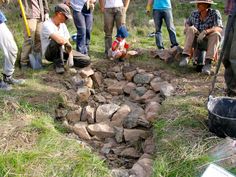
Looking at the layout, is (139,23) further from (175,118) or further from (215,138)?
(215,138)

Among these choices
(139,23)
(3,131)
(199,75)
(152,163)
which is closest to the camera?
(152,163)

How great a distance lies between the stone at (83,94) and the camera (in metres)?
4.88

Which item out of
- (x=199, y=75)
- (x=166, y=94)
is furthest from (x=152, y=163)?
(x=199, y=75)

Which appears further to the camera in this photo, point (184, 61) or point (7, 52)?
point (184, 61)

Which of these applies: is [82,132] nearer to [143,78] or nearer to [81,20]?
[143,78]

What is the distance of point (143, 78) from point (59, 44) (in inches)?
51.6

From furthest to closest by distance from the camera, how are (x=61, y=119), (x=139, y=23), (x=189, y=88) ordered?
(x=139, y=23), (x=189, y=88), (x=61, y=119)

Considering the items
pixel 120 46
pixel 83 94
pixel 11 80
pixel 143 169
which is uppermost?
pixel 120 46

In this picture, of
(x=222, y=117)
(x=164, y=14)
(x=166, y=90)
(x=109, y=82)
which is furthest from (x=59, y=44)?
(x=222, y=117)

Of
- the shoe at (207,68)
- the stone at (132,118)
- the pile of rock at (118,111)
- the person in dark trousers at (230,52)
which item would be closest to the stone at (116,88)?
the pile of rock at (118,111)

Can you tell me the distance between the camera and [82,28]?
5496 millimetres

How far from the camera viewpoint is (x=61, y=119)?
4.43 meters

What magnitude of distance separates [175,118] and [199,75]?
4.99 ft

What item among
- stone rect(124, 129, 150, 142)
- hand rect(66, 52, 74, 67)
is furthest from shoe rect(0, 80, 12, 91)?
stone rect(124, 129, 150, 142)
